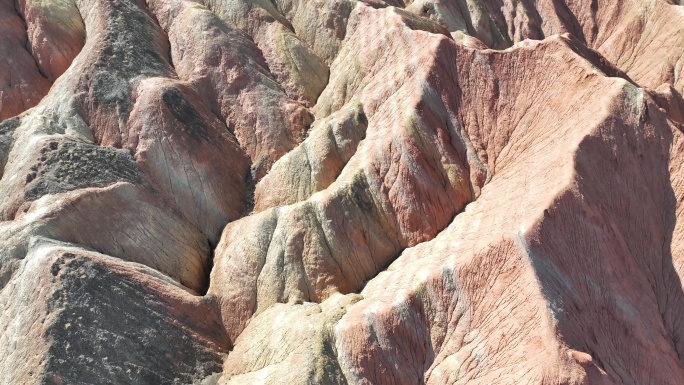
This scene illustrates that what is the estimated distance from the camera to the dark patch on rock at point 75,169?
28.4 meters

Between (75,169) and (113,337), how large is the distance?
28.6 ft

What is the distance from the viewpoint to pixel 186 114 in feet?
109

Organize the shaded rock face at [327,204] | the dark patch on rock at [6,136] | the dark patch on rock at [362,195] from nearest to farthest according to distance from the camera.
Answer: the shaded rock face at [327,204] → the dark patch on rock at [362,195] → the dark patch on rock at [6,136]

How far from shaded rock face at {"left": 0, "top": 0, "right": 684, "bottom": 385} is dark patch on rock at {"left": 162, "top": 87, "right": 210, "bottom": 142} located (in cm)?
14

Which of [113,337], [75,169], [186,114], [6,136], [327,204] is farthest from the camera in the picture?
Result: [186,114]

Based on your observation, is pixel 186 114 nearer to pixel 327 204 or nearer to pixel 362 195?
pixel 327 204

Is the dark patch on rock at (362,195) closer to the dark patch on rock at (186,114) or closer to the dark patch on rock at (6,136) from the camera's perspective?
the dark patch on rock at (186,114)

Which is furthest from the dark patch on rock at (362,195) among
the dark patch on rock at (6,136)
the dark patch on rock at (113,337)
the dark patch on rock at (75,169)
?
the dark patch on rock at (6,136)

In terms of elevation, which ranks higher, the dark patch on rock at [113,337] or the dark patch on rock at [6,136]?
the dark patch on rock at [6,136]

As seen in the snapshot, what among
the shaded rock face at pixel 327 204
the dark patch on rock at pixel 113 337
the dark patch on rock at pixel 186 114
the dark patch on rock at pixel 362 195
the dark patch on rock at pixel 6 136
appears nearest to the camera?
the shaded rock face at pixel 327 204

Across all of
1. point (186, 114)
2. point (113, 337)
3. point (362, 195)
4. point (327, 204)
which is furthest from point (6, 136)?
point (362, 195)

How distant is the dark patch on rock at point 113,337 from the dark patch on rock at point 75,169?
4800mm

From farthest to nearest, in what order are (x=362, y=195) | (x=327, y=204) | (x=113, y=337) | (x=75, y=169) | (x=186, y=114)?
(x=186, y=114), (x=75, y=169), (x=362, y=195), (x=327, y=204), (x=113, y=337)

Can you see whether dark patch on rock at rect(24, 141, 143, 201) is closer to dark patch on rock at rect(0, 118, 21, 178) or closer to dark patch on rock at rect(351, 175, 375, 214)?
dark patch on rock at rect(0, 118, 21, 178)
